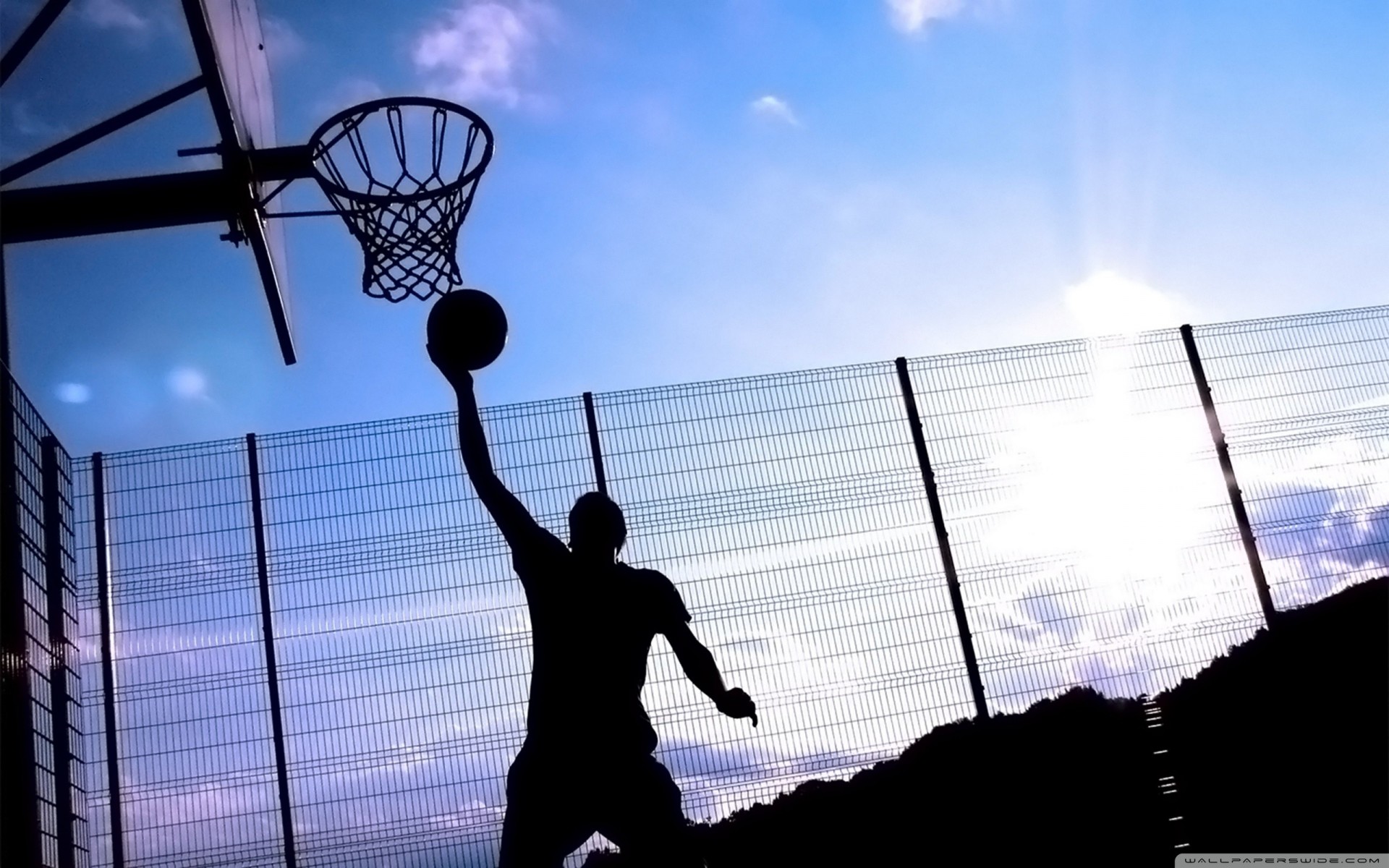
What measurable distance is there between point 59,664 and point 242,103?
107 inches

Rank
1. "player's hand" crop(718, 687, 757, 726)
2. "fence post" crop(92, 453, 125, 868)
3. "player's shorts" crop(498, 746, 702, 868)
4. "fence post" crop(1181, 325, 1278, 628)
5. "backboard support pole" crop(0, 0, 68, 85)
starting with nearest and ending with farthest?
"player's shorts" crop(498, 746, 702, 868) → "player's hand" crop(718, 687, 757, 726) → "backboard support pole" crop(0, 0, 68, 85) → "fence post" crop(92, 453, 125, 868) → "fence post" crop(1181, 325, 1278, 628)

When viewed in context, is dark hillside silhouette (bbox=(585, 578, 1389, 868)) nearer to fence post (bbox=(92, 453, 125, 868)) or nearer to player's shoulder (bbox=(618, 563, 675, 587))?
fence post (bbox=(92, 453, 125, 868))

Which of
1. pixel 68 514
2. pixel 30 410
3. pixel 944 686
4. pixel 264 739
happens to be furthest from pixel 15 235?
pixel 944 686

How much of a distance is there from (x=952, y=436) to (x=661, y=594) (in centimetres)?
396

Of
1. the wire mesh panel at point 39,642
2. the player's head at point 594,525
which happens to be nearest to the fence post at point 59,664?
the wire mesh panel at point 39,642

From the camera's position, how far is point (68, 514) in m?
5.24

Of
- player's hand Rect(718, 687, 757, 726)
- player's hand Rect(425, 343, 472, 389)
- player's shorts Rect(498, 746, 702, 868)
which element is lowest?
player's shorts Rect(498, 746, 702, 868)

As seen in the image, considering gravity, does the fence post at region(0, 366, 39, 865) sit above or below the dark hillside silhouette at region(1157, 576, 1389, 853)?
above

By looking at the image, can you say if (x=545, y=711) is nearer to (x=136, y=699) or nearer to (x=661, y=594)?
(x=661, y=594)

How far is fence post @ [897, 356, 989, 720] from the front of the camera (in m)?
5.98

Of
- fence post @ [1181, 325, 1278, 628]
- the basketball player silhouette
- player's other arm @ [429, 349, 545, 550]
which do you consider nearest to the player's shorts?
the basketball player silhouette

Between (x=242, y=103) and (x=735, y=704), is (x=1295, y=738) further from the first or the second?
(x=242, y=103)

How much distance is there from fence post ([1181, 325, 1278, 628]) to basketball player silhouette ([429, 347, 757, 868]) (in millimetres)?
4699

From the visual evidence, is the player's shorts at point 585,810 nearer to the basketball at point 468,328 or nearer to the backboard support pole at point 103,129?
the basketball at point 468,328
